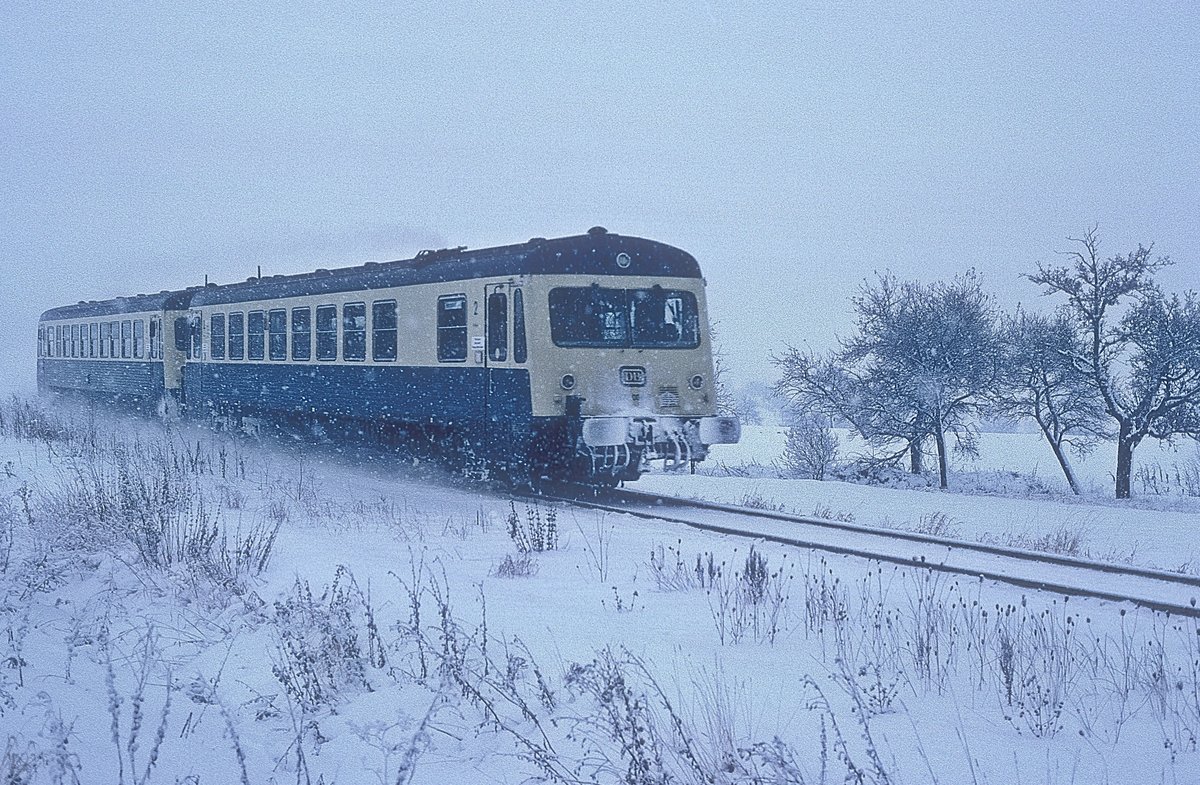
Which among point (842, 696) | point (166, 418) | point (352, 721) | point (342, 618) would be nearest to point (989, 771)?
point (842, 696)

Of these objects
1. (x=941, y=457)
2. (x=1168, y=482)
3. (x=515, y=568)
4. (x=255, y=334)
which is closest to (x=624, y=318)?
(x=515, y=568)

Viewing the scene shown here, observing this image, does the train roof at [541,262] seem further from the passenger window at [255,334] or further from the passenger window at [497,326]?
the passenger window at [255,334]

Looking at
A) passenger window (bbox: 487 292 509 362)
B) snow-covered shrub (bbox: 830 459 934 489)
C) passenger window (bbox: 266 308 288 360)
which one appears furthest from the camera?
snow-covered shrub (bbox: 830 459 934 489)

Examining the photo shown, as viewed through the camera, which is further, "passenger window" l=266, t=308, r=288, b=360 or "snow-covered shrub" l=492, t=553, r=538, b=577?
"passenger window" l=266, t=308, r=288, b=360

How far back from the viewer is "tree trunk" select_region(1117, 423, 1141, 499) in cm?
2805

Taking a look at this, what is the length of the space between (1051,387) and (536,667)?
2920cm

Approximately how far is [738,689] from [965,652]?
4.91 ft

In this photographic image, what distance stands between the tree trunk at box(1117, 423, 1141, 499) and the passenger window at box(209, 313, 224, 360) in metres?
23.4

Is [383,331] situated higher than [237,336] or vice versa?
[237,336]

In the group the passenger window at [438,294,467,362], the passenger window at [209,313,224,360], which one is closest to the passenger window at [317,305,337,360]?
the passenger window at [438,294,467,362]

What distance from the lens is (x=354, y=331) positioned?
47.8 feet

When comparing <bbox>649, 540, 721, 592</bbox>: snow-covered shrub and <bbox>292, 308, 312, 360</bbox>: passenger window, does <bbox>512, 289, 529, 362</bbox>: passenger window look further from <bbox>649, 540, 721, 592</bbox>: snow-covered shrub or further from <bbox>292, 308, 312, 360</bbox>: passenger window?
<bbox>292, 308, 312, 360</bbox>: passenger window

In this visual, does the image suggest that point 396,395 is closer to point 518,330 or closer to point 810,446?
point 518,330

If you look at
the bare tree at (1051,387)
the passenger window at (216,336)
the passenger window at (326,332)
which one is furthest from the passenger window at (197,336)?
the bare tree at (1051,387)
